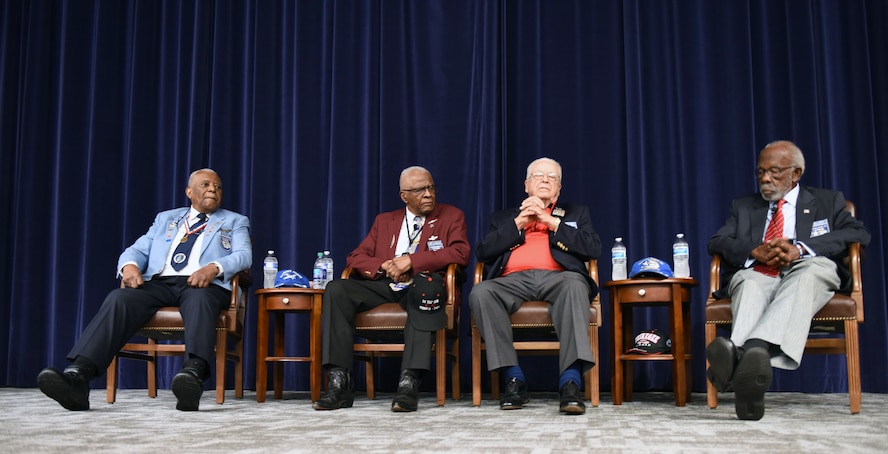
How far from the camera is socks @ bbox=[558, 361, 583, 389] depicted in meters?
3.11

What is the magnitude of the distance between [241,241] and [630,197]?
6.76ft

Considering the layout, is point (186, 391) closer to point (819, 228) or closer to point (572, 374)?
point (572, 374)

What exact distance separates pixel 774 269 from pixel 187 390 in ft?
7.55

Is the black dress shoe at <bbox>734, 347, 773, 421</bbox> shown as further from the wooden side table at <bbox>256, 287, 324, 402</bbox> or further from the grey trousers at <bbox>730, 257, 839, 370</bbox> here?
the wooden side table at <bbox>256, 287, 324, 402</bbox>

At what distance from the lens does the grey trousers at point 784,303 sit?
288 cm

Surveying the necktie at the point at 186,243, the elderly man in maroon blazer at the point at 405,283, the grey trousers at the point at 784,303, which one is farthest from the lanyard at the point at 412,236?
the grey trousers at the point at 784,303

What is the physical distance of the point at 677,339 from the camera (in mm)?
3561

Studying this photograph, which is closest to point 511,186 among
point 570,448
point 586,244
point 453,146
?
point 453,146

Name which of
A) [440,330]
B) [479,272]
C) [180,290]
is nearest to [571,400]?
[440,330]

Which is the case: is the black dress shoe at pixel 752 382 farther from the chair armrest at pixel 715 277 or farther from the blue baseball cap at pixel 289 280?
the blue baseball cap at pixel 289 280

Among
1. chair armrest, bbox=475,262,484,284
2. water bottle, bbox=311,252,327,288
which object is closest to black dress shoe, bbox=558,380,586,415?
chair armrest, bbox=475,262,484,284

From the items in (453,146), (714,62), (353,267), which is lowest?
(353,267)

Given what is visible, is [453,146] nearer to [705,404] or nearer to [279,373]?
[279,373]

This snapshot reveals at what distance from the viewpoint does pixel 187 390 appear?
3076 mm
